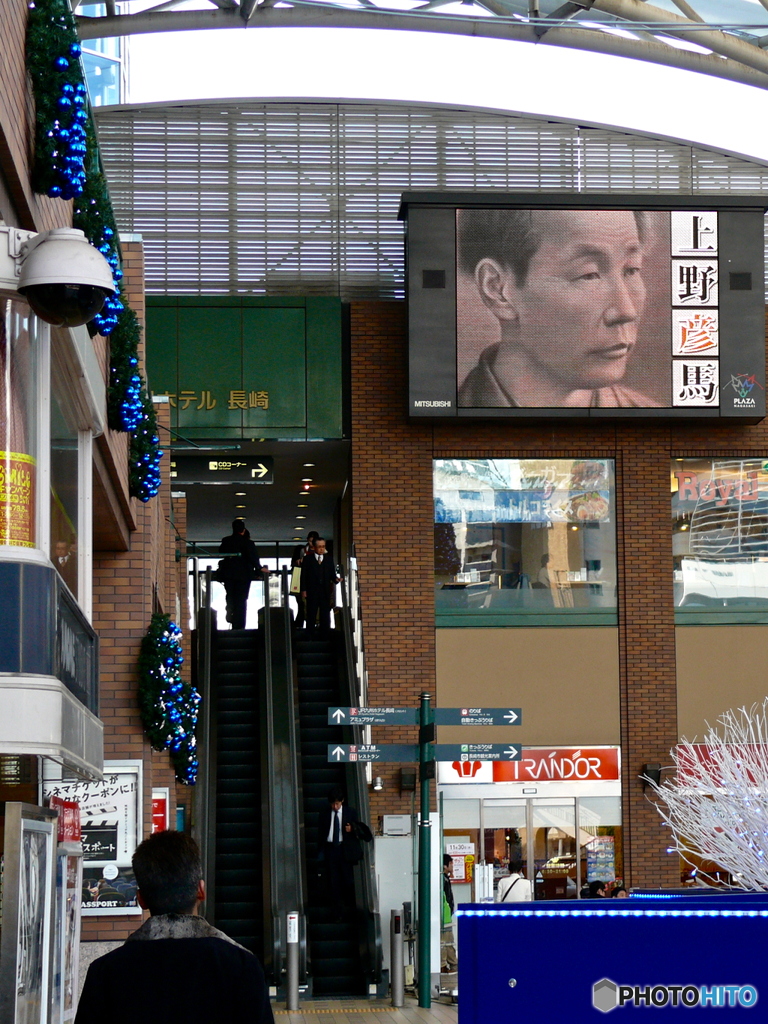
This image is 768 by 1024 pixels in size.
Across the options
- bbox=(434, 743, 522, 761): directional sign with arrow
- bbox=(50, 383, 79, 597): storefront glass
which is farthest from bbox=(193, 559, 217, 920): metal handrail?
bbox=(50, 383, 79, 597): storefront glass

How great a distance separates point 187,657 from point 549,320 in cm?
719

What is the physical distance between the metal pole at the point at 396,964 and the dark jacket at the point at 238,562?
27.5 feet

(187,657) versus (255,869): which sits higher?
(187,657)

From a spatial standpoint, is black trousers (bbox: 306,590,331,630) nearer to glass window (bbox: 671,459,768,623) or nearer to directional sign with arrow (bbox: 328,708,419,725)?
glass window (bbox: 671,459,768,623)

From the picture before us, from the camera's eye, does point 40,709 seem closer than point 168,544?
Yes

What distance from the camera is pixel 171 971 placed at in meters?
3.08

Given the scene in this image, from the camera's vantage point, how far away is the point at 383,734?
21.3m

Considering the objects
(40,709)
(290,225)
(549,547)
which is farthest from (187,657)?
(40,709)

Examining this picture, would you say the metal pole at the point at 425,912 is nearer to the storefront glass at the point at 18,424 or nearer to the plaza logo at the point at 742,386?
the storefront glass at the point at 18,424

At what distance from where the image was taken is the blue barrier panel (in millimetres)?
2566

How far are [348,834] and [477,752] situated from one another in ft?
8.95

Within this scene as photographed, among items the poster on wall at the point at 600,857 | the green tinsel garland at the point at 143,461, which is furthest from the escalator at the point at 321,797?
the green tinsel garland at the point at 143,461

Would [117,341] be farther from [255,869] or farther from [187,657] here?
[187,657]

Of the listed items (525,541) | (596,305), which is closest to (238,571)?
(525,541)
